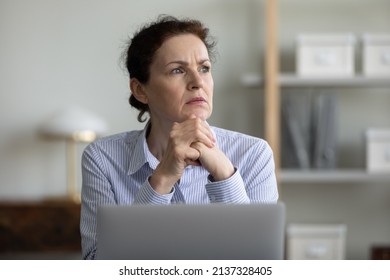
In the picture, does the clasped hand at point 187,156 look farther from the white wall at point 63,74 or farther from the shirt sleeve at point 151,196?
the white wall at point 63,74

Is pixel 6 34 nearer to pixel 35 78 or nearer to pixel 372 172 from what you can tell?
pixel 35 78

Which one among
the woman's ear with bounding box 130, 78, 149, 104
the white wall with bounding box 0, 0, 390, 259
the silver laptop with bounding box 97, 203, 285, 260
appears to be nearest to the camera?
the silver laptop with bounding box 97, 203, 285, 260

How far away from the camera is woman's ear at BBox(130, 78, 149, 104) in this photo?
4.23 feet

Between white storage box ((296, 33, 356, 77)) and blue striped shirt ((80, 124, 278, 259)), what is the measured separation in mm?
1419

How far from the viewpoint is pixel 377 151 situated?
8.64 feet

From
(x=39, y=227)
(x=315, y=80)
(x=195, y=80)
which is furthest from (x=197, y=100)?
(x=39, y=227)

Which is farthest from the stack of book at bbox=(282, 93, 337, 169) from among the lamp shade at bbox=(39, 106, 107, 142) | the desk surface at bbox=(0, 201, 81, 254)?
the desk surface at bbox=(0, 201, 81, 254)

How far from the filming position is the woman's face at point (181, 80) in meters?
1.19

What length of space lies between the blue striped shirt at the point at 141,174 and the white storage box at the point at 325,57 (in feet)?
4.66

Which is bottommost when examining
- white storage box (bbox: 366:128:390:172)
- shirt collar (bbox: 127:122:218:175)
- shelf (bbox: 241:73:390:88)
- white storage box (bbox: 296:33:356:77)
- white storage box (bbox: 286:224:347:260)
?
white storage box (bbox: 286:224:347:260)

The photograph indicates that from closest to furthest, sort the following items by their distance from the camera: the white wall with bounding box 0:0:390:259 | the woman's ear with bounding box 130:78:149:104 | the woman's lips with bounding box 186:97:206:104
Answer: the woman's lips with bounding box 186:97:206:104 < the woman's ear with bounding box 130:78:149:104 < the white wall with bounding box 0:0:390:259

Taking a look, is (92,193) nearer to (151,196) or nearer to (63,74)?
(151,196)

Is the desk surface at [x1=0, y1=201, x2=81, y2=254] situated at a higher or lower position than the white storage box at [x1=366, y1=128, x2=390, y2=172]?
lower

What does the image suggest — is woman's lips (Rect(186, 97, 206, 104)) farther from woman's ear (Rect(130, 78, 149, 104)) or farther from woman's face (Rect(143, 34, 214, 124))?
woman's ear (Rect(130, 78, 149, 104))
